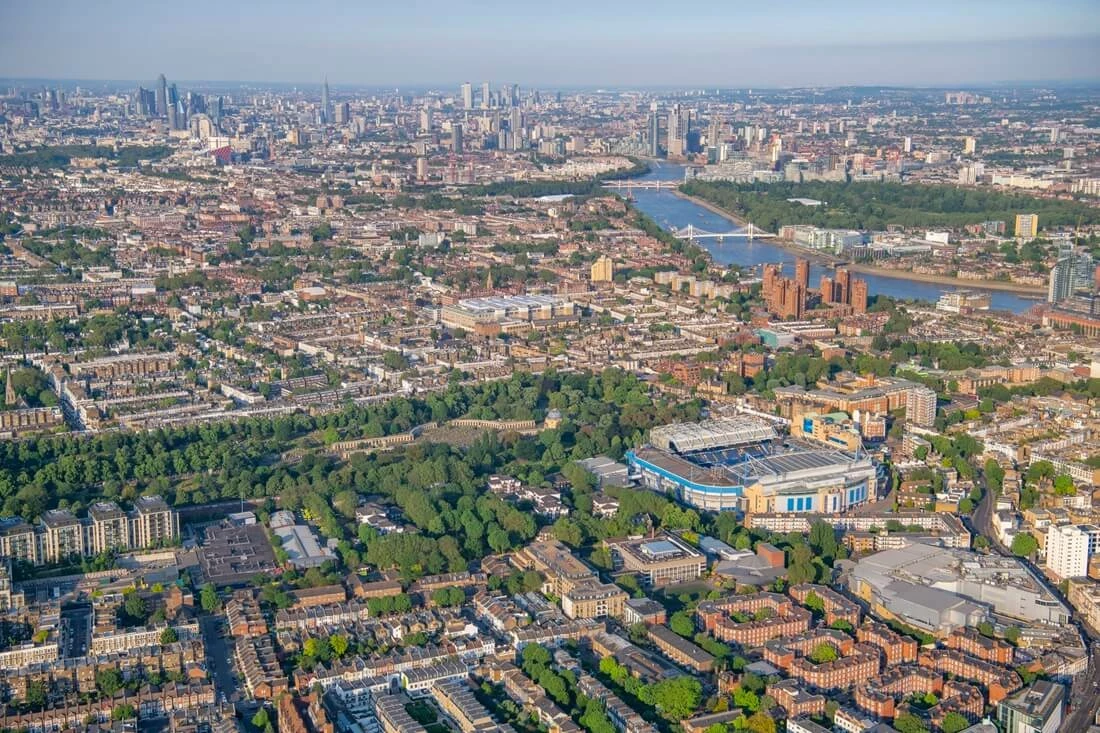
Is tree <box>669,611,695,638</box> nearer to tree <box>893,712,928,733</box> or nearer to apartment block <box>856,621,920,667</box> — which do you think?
apartment block <box>856,621,920,667</box>

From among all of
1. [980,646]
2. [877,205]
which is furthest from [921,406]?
[877,205]

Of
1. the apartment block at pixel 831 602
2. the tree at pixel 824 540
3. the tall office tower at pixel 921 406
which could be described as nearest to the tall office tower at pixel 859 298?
the tall office tower at pixel 921 406

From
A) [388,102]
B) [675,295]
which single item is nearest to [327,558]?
[675,295]

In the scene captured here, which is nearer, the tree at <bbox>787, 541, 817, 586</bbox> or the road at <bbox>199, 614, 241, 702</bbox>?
the road at <bbox>199, 614, 241, 702</bbox>

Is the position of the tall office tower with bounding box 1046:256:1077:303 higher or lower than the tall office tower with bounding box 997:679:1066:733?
higher

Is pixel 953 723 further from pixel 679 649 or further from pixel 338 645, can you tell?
pixel 338 645

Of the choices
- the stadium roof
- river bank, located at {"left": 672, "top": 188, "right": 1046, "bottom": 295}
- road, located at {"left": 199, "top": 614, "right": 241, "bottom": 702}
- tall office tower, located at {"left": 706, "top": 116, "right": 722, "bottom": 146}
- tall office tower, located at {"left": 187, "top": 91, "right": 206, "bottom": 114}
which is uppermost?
tall office tower, located at {"left": 187, "top": 91, "right": 206, "bottom": 114}

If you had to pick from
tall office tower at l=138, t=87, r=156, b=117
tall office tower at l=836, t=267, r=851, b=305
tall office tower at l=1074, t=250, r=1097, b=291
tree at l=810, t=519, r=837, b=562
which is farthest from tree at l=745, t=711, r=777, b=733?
tall office tower at l=138, t=87, r=156, b=117

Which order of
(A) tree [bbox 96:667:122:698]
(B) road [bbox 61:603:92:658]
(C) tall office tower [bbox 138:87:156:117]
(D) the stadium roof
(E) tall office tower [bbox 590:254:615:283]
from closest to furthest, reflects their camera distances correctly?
1. (A) tree [bbox 96:667:122:698]
2. (B) road [bbox 61:603:92:658]
3. (D) the stadium roof
4. (E) tall office tower [bbox 590:254:615:283]
5. (C) tall office tower [bbox 138:87:156:117]
